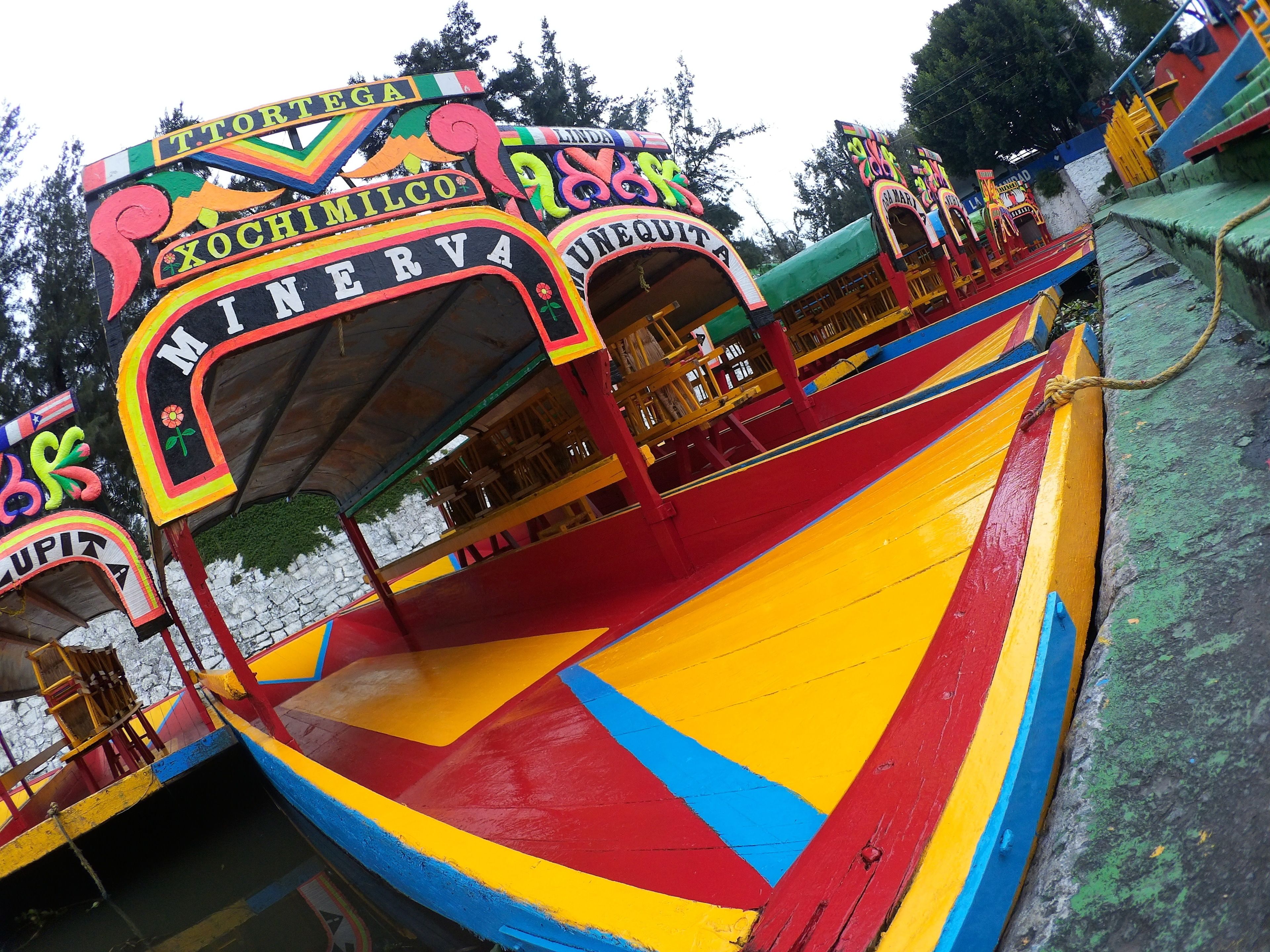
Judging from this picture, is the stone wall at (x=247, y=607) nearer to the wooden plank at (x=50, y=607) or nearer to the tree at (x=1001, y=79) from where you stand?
the wooden plank at (x=50, y=607)

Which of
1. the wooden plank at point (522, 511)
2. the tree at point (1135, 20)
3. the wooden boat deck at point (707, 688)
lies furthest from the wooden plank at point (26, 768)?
the tree at point (1135, 20)

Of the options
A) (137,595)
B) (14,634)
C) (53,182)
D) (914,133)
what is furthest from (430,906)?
(914,133)

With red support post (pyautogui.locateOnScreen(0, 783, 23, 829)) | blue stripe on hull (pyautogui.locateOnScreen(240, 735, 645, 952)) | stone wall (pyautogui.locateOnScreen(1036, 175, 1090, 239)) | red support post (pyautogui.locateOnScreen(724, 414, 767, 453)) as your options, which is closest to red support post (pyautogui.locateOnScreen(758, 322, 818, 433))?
red support post (pyautogui.locateOnScreen(724, 414, 767, 453))

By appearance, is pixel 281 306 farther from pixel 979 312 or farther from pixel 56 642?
pixel 979 312

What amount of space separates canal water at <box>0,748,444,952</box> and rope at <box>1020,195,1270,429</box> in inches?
119

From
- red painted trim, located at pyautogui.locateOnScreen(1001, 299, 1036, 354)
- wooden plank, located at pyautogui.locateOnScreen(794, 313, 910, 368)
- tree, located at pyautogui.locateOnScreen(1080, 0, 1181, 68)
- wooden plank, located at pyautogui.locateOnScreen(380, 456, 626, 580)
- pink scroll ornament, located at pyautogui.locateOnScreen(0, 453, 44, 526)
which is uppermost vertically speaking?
tree, located at pyautogui.locateOnScreen(1080, 0, 1181, 68)

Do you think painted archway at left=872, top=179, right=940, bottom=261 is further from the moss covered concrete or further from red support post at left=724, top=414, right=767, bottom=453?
the moss covered concrete

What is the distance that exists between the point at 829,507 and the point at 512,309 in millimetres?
2871

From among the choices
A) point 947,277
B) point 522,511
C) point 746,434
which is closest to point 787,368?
point 746,434

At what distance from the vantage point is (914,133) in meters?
34.2

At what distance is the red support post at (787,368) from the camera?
22.9ft

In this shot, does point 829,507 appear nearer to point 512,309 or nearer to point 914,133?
point 512,309

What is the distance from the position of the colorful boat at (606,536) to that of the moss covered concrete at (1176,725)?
0.10 metres

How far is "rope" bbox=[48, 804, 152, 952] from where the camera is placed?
18.4ft
